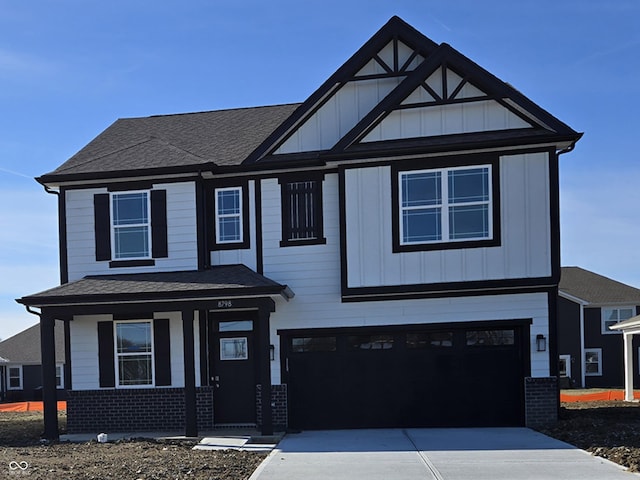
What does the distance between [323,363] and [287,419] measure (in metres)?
1.40

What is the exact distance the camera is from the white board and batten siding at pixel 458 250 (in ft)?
43.6

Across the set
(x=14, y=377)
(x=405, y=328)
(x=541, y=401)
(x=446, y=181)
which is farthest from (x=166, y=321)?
(x=14, y=377)

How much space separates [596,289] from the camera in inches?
1469

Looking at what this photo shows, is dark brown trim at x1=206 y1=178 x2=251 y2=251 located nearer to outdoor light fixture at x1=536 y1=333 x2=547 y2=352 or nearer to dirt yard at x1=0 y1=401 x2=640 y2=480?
dirt yard at x1=0 y1=401 x2=640 y2=480

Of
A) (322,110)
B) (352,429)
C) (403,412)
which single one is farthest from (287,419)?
(322,110)

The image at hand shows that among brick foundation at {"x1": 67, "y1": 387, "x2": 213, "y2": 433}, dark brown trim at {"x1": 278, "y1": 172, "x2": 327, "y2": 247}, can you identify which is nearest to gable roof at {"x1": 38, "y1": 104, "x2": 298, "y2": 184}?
dark brown trim at {"x1": 278, "y1": 172, "x2": 327, "y2": 247}

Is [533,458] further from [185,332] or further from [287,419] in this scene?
[185,332]

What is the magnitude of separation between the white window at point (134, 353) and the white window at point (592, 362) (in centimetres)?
2675

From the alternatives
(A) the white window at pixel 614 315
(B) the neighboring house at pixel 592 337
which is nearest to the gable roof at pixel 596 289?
(B) the neighboring house at pixel 592 337

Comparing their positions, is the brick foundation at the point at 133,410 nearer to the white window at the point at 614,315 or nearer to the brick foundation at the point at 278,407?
the brick foundation at the point at 278,407

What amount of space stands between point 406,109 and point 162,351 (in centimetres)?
738

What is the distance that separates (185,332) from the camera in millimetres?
13531

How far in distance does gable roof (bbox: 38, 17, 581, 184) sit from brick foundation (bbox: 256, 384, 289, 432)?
4802 mm

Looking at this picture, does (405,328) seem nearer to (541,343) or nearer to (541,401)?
(541,343)
